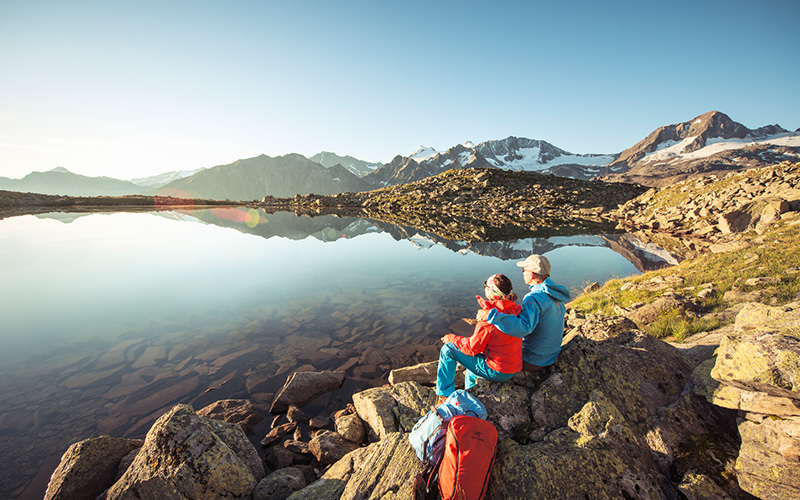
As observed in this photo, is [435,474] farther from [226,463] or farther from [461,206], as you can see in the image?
[461,206]

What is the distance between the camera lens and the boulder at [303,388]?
9.16 m

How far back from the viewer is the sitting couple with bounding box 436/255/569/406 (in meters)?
5.77

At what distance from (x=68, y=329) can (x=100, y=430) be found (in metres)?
9.45

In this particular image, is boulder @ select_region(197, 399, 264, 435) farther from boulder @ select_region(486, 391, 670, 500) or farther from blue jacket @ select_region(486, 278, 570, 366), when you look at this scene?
blue jacket @ select_region(486, 278, 570, 366)

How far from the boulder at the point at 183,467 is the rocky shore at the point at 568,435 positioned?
2 cm

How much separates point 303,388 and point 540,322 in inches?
304

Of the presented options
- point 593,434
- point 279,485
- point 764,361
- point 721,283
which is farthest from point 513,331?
point 721,283

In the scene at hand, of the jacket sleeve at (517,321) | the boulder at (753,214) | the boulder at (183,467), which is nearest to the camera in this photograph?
the boulder at (183,467)

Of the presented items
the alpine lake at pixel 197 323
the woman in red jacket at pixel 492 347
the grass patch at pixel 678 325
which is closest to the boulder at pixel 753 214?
the alpine lake at pixel 197 323

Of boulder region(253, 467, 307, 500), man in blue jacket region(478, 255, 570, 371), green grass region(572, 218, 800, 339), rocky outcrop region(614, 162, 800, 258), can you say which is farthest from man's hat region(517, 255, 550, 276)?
rocky outcrop region(614, 162, 800, 258)

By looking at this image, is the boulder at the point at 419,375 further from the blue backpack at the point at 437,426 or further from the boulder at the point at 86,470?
the boulder at the point at 86,470

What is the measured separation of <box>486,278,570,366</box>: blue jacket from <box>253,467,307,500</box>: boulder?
17.4 feet

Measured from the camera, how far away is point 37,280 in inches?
818

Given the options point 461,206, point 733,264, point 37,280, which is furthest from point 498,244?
point 461,206
